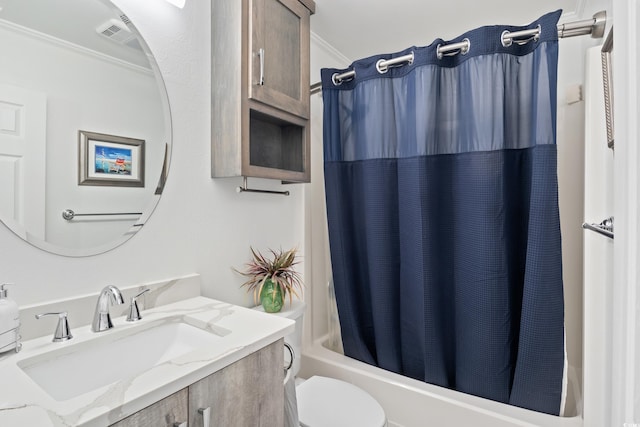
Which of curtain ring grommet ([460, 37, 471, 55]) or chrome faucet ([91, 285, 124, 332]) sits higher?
curtain ring grommet ([460, 37, 471, 55])

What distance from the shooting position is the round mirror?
2.86 feet

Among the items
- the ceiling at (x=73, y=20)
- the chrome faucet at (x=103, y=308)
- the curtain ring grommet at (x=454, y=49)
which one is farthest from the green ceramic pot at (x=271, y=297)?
the curtain ring grommet at (x=454, y=49)

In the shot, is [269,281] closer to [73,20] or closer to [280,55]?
[280,55]

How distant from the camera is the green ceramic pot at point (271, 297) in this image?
4.75 feet

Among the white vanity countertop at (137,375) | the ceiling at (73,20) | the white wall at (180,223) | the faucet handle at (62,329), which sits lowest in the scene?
the white vanity countertop at (137,375)

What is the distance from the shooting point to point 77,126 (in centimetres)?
98

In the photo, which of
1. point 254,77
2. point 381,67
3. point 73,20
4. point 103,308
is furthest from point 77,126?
point 381,67

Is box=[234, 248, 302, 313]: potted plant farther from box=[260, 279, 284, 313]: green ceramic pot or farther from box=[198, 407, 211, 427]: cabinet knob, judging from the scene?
box=[198, 407, 211, 427]: cabinet knob

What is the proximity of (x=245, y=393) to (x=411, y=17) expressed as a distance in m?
2.00

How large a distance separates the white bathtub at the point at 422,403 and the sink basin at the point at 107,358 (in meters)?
0.99

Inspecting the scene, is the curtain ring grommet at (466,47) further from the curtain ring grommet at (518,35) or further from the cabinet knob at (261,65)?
the cabinet knob at (261,65)

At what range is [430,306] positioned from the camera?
1.58 meters

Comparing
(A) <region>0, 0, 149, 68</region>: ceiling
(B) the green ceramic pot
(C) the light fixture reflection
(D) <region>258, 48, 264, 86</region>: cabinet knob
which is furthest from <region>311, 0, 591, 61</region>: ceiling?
(B) the green ceramic pot

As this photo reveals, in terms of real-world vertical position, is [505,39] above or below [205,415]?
above
